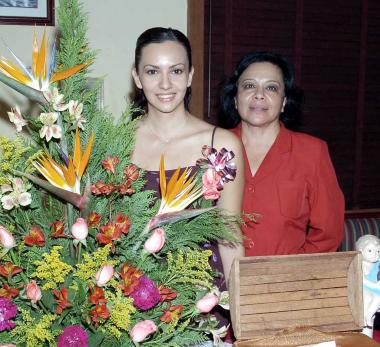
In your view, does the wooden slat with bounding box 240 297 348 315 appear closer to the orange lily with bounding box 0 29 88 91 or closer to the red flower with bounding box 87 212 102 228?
the red flower with bounding box 87 212 102 228

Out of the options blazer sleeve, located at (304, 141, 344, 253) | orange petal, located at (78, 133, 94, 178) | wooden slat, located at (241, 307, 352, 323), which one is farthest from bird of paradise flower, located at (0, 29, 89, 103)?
blazer sleeve, located at (304, 141, 344, 253)

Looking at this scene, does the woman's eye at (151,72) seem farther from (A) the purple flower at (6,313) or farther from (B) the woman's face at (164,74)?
(A) the purple flower at (6,313)

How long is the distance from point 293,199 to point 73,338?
1126mm

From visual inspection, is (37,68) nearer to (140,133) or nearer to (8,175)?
(8,175)

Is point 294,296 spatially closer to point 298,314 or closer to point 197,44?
point 298,314

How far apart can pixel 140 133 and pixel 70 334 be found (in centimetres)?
90

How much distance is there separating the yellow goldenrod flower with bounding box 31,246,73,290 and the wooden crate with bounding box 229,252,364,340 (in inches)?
13.4

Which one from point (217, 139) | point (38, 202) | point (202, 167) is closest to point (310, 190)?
point (217, 139)

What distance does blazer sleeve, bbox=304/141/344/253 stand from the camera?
1.91 meters

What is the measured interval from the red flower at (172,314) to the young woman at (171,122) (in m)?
0.48

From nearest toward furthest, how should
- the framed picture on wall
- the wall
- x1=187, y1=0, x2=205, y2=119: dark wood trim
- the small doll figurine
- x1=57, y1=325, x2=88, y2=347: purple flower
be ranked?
1. x1=57, y1=325, x2=88, y2=347: purple flower
2. the small doll figurine
3. the framed picture on wall
4. the wall
5. x1=187, y1=0, x2=205, y2=119: dark wood trim

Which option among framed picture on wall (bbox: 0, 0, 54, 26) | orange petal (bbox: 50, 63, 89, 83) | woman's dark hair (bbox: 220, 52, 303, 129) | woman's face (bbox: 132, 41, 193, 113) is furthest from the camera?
framed picture on wall (bbox: 0, 0, 54, 26)

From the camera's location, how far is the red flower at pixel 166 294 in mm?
965

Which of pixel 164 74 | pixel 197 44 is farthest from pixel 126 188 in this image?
pixel 197 44
